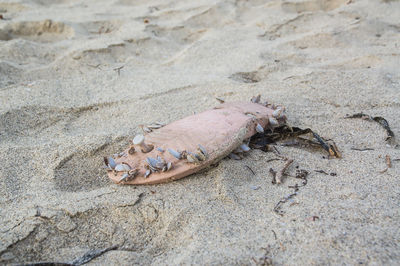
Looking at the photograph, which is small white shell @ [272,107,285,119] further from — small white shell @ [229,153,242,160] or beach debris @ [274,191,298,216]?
beach debris @ [274,191,298,216]

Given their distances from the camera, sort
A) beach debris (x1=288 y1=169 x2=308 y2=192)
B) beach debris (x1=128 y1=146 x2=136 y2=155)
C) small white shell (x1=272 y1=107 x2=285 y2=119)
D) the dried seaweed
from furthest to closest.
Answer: small white shell (x1=272 y1=107 x2=285 y2=119) → the dried seaweed → beach debris (x1=128 y1=146 x2=136 y2=155) → beach debris (x1=288 y1=169 x2=308 y2=192)

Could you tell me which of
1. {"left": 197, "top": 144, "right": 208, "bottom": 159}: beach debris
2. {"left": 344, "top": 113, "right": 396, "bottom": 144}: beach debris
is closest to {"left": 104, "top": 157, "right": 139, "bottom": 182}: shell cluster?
{"left": 197, "top": 144, "right": 208, "bottom": 159}: beach debris

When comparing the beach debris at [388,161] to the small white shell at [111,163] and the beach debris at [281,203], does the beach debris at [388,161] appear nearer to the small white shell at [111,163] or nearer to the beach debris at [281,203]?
the beach debris at [281,203]

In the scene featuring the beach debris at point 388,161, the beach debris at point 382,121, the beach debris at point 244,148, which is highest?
the beach debris at point 244,148

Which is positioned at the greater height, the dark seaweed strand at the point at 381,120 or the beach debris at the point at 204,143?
the beach debris at the point at 204,143

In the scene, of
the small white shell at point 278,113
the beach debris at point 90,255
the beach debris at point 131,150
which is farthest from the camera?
the small white shell at point 278,113

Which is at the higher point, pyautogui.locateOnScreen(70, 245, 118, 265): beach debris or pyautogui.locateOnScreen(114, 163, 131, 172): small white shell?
pyautogui.locateOnScreen(114, 163, 131, 172): small white shell

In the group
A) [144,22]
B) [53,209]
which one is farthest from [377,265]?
[144,22]

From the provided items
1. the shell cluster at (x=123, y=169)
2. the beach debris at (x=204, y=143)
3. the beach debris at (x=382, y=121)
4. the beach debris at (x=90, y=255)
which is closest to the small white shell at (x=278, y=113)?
the beach debris at (x=204, y=143)

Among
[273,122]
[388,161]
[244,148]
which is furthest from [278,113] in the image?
[388,161]
